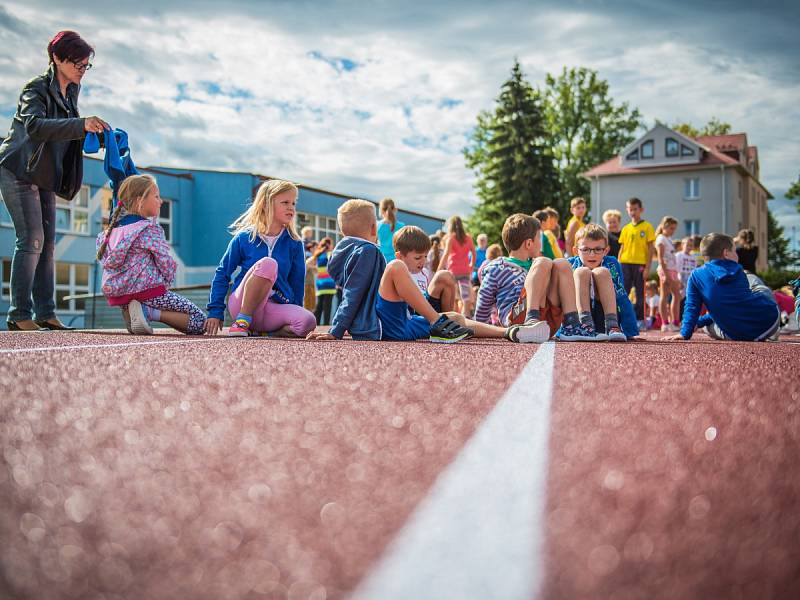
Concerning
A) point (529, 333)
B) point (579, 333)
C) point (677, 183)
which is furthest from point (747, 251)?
point (677, 183)

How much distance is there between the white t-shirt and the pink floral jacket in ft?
26.4

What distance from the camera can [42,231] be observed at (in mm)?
Result: 6082

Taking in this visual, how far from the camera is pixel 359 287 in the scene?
5.27 metres

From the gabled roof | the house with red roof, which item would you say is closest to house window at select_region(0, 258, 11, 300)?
the gabled roof

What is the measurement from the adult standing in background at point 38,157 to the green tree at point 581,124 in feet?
162

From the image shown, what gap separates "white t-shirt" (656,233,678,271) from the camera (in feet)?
38.3

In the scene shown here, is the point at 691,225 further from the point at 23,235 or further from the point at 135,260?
the point at 23,235

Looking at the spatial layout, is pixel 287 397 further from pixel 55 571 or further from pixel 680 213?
pixel 680 213

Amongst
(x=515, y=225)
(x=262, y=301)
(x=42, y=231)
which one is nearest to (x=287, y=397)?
(x=262, y=301)

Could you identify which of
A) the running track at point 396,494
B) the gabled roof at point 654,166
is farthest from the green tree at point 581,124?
the running track at point 396,494

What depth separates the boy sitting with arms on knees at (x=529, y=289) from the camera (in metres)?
5.57

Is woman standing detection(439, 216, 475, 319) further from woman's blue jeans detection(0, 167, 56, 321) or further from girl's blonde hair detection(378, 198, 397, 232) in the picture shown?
woman's blue jeans detection(0, 167, 56, 321)

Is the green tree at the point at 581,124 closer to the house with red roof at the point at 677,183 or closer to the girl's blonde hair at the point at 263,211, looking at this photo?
the house with red roof at the point at 677,183

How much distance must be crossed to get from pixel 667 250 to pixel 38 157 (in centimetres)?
921
